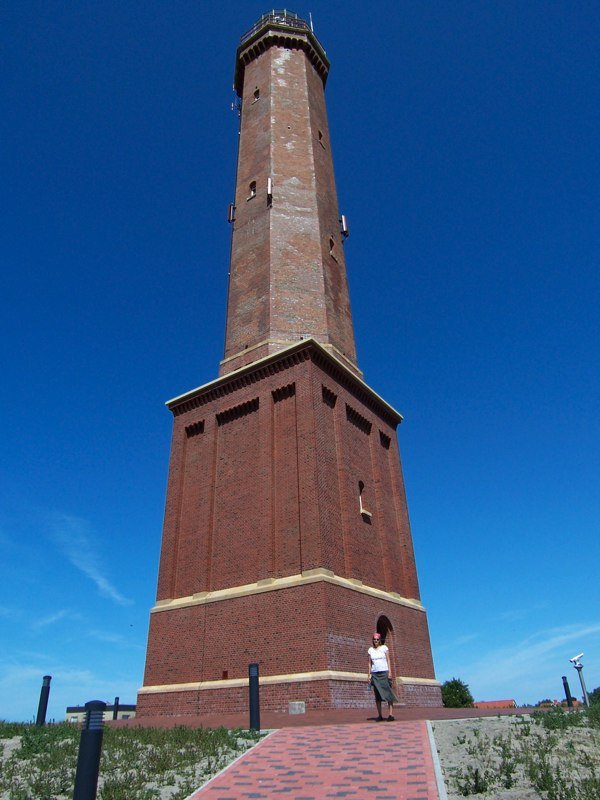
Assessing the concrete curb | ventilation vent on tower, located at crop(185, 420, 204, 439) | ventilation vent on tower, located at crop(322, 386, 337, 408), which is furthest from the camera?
ventilation vent on tower, located at crop(185, 420, 204, 439)

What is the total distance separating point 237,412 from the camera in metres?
18.8

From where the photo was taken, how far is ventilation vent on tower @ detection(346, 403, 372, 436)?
1900 cm

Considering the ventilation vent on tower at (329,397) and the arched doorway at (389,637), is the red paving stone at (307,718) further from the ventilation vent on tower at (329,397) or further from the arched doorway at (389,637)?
the ventilation vent on tower at (329,397)

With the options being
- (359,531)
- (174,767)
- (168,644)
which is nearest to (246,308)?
(359,531)

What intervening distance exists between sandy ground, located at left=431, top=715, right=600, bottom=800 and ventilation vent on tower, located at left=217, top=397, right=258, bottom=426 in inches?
434

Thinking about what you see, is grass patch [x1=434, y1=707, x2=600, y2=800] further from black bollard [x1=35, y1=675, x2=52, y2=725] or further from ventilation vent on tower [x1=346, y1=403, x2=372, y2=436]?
ventilation vent on tower [x1=346, y1=403, x2=372, y2=436]

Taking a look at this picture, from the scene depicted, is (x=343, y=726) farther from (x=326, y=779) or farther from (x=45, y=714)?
(x=45, y=714)

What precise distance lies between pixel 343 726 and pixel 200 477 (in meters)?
10.2

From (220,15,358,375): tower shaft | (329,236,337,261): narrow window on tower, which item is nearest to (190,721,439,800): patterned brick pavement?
(220,15,358,375): tower shaft

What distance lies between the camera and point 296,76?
27.3 m

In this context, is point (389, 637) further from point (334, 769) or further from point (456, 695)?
point (456, 695)

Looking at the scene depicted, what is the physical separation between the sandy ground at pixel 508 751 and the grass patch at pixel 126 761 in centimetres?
270

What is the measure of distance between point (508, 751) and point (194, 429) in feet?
47.7

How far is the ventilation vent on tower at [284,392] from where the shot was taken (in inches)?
690
